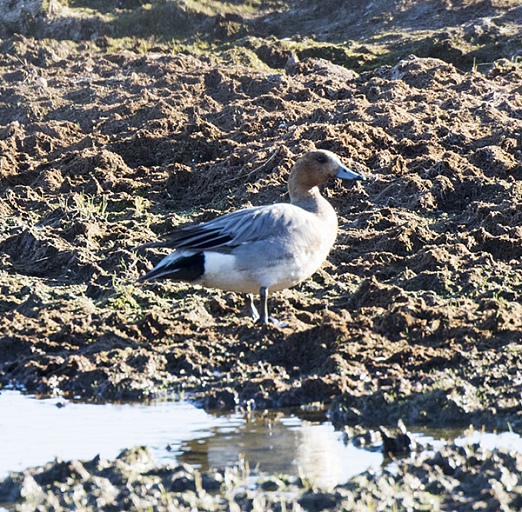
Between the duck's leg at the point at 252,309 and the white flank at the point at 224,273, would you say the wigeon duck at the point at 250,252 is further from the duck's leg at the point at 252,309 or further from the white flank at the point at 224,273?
the duck's leg at the point at 252,309

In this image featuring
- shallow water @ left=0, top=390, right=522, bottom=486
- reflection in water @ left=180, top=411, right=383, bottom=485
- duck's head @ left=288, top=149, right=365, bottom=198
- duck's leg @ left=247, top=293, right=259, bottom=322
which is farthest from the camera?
duck's head @ left=288, top=149, right=365, bottom=198

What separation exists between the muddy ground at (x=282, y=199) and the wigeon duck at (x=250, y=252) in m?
0.37

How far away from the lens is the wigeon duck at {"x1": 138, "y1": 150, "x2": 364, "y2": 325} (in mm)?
8031

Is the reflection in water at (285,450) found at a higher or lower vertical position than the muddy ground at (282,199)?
lower

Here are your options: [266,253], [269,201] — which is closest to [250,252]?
[266,253]

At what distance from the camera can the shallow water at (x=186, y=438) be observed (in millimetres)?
5840

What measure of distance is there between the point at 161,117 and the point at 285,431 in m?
10.1

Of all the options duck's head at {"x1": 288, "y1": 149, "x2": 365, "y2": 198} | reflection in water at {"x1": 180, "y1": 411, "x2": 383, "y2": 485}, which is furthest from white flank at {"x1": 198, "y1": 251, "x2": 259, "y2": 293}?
reflection in water at {"x1": 180, "y1": 411, "x2": 383, "y2": 485}

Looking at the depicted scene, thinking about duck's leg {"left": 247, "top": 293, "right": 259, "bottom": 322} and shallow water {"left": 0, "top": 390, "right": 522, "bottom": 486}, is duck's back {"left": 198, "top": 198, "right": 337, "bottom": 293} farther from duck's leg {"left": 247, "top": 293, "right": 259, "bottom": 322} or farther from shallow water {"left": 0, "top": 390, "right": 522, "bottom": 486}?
shallow water {"left": 0, "top": 390, "right": 522, "bottom": 486}

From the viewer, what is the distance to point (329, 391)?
6930 millimetres

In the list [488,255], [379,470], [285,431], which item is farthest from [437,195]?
[379,470]

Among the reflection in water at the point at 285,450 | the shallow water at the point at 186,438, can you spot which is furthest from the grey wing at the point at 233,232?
the reflection in water at the point at 285,450

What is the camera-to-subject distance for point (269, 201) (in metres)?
12.1

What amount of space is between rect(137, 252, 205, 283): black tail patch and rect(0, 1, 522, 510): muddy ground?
15.9 inches
